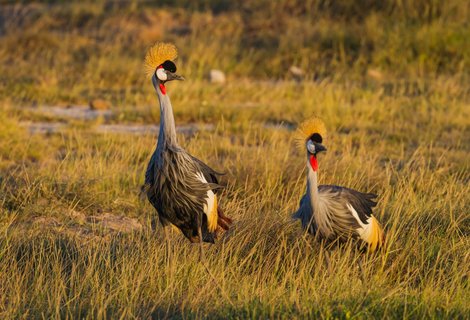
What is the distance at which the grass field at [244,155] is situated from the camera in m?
4.41

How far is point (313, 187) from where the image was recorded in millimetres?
4598

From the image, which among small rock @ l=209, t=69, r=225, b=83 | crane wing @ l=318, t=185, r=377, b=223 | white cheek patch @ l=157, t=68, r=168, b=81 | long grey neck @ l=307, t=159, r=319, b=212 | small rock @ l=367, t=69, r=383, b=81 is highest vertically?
white cheek patch @ l=157, t=68, r=168, b=81

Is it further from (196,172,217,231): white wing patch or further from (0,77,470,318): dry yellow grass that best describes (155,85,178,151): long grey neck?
(0,77,470,318): dry yellow grass

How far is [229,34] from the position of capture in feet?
44.3

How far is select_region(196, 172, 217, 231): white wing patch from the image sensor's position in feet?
16.0

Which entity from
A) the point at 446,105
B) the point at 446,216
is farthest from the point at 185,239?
the point at 446,105

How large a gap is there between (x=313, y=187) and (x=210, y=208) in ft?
1.92

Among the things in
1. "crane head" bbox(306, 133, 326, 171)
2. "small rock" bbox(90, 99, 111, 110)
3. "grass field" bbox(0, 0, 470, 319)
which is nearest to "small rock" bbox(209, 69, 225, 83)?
"grass field" bbox(0, 0, 470, 319)

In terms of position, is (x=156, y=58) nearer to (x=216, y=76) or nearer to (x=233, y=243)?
(x=233, y=243)

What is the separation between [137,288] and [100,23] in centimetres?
1080

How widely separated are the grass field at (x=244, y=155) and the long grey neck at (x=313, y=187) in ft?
0.73

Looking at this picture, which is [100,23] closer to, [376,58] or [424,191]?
[376,58]

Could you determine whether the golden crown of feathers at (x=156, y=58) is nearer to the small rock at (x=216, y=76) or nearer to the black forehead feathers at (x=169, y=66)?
the black forehead feathers at (x=169, y=66)

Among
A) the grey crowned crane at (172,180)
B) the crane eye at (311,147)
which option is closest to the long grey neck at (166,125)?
the grey crowned crane at (172,180)
